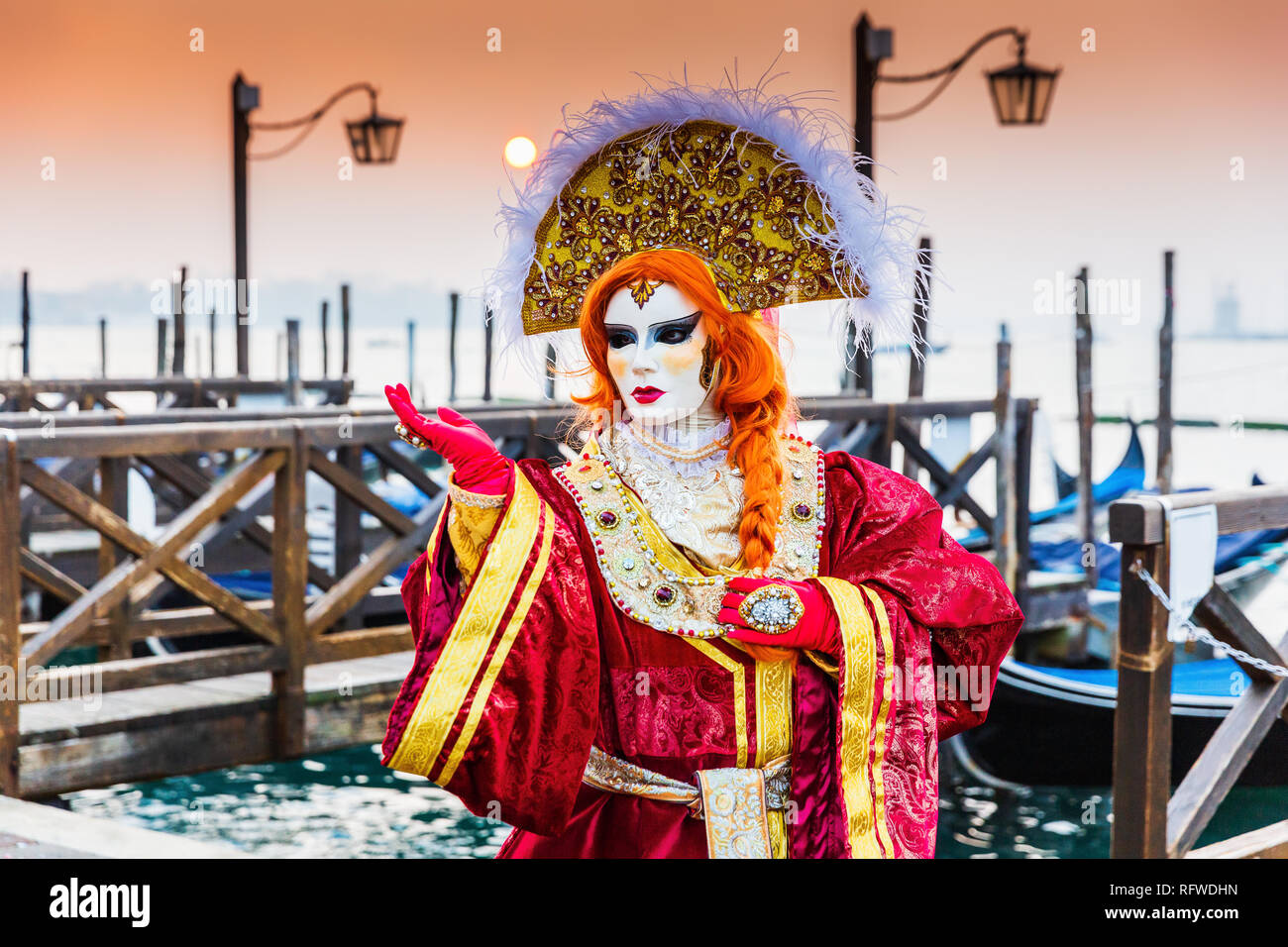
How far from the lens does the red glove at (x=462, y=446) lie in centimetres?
173

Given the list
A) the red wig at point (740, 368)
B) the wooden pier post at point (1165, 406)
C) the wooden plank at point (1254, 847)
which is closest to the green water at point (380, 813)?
the wooden plank at point (1254, 847)

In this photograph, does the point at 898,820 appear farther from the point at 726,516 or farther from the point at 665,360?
the point at 665,360

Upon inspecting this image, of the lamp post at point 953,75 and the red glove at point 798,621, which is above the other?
the lamp post at point 953,75

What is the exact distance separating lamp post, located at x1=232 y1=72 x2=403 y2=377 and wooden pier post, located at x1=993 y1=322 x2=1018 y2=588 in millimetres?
3895

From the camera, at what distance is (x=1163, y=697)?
2980mm

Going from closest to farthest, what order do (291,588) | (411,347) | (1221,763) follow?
1. (1221,763)
2. (291,588)
3. (411,347)

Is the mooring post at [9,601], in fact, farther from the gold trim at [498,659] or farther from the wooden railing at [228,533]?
the gold trim at [498,659]

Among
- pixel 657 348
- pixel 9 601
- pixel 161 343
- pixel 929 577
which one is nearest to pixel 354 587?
pixel 9 601

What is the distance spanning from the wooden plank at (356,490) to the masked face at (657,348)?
8.82ft

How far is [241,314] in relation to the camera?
30.6 feet

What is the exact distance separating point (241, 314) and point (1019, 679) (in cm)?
578

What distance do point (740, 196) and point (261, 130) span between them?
24.6 feet

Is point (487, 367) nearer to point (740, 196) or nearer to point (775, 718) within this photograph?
point (740, 196)

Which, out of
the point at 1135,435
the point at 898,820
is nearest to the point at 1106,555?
the point at 1135,435
